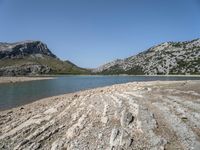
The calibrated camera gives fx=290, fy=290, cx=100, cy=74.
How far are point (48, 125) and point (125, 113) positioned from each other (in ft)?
22.7

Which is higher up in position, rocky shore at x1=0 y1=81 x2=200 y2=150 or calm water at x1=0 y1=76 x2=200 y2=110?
rocky shore at x1=0 y1=81 x2=200 y2=150

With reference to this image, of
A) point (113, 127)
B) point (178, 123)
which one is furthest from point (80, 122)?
point (178, 123)

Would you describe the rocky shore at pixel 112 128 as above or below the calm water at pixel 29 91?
above

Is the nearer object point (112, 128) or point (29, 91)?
point (112, 128)

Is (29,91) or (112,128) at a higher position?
(112,128)

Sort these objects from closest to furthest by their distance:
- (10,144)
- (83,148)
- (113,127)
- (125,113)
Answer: (83,148), (10,144), (113,127), (125,113)

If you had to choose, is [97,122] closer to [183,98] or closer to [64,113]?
[64,113]

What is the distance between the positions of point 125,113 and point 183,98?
10.7 meters

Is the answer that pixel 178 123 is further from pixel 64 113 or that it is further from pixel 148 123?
pixel 64 113

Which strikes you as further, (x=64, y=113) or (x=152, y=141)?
(x=64, y=113)

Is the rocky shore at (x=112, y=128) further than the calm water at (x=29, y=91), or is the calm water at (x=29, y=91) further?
the calm water at (x=29, y=91)

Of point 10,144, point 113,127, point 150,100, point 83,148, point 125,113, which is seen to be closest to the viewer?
point 83,148

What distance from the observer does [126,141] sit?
19766 mm

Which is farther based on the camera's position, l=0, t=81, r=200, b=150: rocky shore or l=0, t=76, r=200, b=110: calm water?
l=0, t=76, r=200, b=110: calm water
